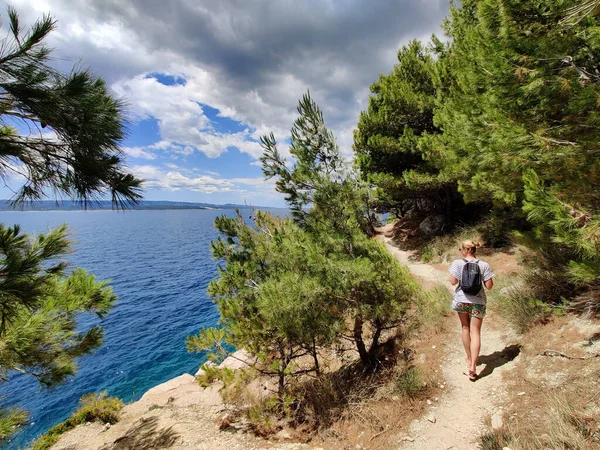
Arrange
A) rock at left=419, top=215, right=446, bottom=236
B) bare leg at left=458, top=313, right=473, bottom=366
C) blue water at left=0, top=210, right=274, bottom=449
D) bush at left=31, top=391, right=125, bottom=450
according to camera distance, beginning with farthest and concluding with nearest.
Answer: rock at left=419, top=215, right=446, bottom=236
blue water at left=0, top=210, right=274, bottom=449
bush at left=31, top=391, right=125, bottom=450
bare leg at left=458, top=313, right=473, bottom=366

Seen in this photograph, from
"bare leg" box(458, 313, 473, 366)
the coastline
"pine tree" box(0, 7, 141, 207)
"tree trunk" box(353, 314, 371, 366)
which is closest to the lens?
"pine tree" box(0, 7, 141, 207)

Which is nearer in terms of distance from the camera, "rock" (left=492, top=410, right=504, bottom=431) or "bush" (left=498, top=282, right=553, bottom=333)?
"rock" (left=492, top=410, right=504, bottom=431)

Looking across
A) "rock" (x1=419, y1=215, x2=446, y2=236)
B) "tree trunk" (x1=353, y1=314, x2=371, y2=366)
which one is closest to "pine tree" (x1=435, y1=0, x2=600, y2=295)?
"tree trunk" (x1=353, y1=314, x2=371, y2=366)

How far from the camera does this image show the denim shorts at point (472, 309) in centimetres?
411

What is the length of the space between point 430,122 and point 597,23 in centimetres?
1113

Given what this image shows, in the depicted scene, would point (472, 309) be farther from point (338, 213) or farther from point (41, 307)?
point (41, 307)

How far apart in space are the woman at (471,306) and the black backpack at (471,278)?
0.16 feet

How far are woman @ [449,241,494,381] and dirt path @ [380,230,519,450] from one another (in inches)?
11.0

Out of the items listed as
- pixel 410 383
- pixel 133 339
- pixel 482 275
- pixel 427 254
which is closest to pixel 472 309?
pixel 482 275

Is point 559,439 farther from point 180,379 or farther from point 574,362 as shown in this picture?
point 180,379

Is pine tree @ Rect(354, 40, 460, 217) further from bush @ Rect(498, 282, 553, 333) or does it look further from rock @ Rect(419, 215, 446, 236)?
bush @ Rect(498, 282, 553, 333)

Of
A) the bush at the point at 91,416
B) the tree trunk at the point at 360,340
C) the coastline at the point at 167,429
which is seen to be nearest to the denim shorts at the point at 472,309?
the tree trunk at the point at 360,340

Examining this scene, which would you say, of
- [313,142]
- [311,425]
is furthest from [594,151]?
[311,425]

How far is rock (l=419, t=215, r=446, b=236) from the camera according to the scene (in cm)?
1495
